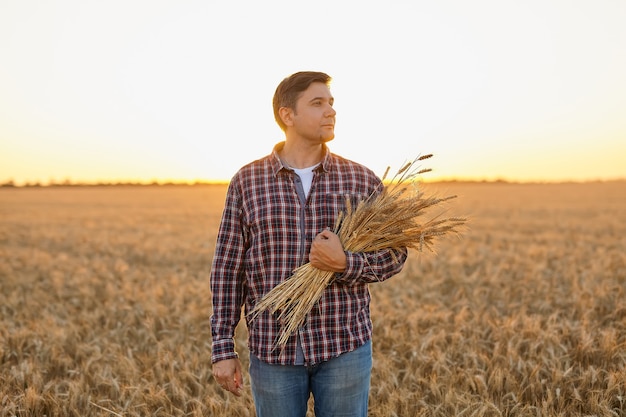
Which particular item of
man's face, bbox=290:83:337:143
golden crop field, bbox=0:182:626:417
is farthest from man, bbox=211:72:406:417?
golden crop field, bbox=0:182:626:417

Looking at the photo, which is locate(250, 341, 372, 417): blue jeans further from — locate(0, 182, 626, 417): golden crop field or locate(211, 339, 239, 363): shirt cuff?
locate(0, 182, 626, 417): golden crop field

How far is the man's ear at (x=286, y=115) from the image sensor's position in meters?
2.57

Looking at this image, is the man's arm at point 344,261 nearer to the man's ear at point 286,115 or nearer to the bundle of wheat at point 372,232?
the bundle of wheat at point 372,232

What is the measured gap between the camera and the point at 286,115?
2586 millimetres

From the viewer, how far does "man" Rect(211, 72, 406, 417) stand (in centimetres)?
252

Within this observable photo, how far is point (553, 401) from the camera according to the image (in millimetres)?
4375

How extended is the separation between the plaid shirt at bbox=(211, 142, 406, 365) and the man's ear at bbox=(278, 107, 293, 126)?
17 cm

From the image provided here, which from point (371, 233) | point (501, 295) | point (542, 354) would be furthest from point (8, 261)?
point (371, 233)

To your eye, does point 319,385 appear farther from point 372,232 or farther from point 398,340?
point 398,340

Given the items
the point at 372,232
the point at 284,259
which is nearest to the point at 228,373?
the point at 284,259

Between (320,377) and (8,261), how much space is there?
40.6 ft

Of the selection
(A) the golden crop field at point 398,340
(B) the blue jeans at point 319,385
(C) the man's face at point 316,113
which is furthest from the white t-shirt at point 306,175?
(B) the blue jeans at point 319,385

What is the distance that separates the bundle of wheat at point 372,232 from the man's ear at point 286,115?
46 cm

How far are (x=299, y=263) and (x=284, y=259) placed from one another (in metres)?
0.07
